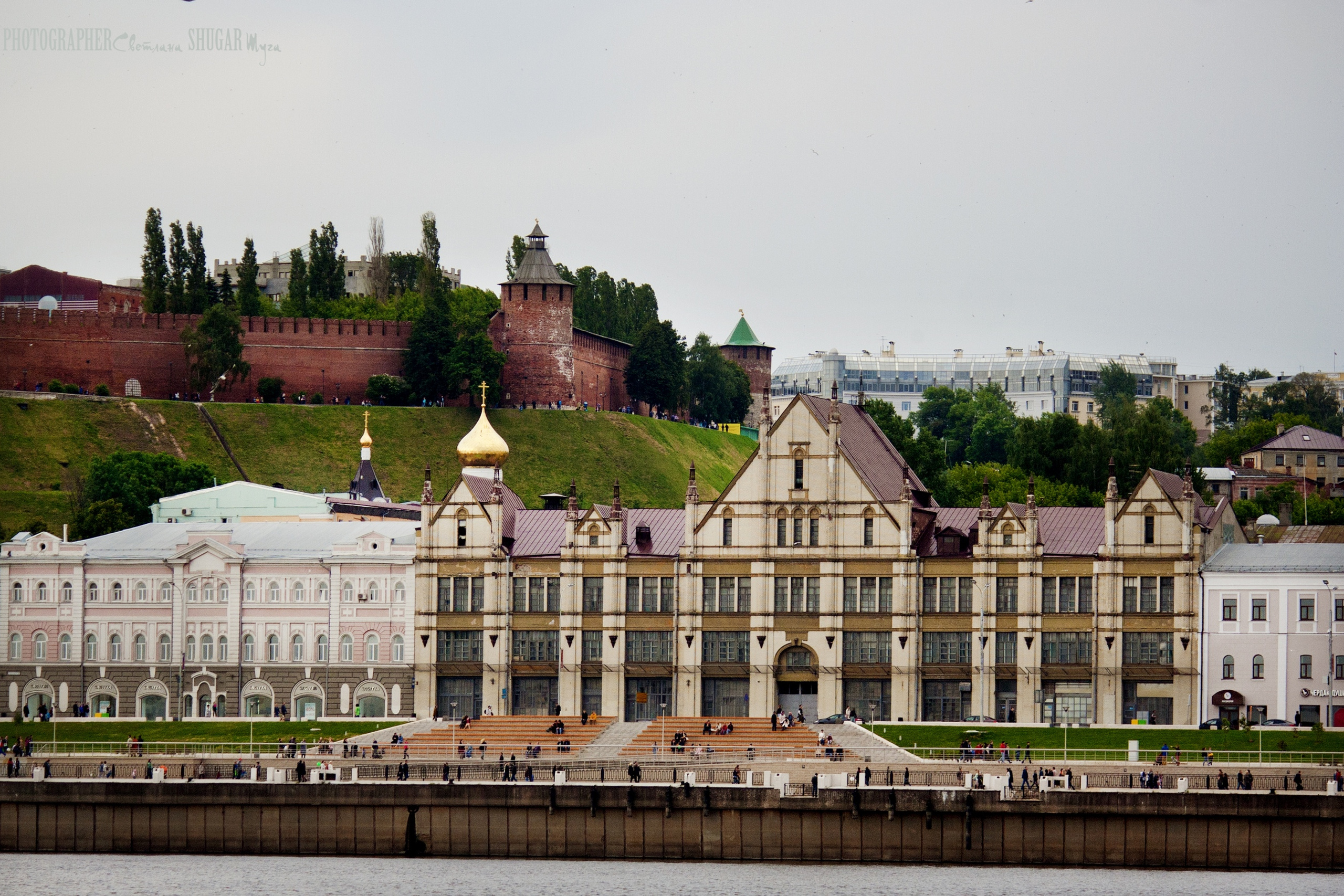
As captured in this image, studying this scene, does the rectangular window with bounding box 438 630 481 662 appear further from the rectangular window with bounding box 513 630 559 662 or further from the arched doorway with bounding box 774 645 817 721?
the arched doorway with bounding box 774 645 817 721

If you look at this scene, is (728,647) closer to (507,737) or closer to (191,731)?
(507,737)

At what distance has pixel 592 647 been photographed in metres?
118

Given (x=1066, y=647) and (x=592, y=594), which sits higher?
(x=592, y=594)

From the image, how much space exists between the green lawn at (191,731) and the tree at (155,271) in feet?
266

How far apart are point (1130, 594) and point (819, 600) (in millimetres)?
14155

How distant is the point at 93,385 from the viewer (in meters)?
194

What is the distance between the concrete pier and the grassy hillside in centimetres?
7743

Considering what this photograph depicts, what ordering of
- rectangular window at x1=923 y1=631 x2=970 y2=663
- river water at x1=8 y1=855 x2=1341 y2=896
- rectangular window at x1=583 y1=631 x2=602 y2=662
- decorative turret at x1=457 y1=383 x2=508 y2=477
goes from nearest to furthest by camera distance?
river water at x1=8 y1=855 x2=1341 y2=896
rectangular window at x1=923 y1=631 x2=970 y2=663
rectangular window at x1=583 y1=631 x2=602 y2=662
decorative turret at x1=457 y1=383 x2=508 y2=477

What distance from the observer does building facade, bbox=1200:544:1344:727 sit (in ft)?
358

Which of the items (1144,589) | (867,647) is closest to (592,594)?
(867,647)

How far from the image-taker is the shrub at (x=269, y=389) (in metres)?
195

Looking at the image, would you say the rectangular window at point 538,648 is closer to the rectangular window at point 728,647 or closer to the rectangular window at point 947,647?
the rectangular window at point 728,647

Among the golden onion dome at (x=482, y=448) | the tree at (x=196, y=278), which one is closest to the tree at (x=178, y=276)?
the tree at (x=196, y=278)

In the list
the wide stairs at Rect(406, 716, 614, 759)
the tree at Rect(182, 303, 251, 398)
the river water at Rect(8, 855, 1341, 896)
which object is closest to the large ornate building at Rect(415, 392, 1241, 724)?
the wide stairs at Rect(406, 716, 614, 759)
